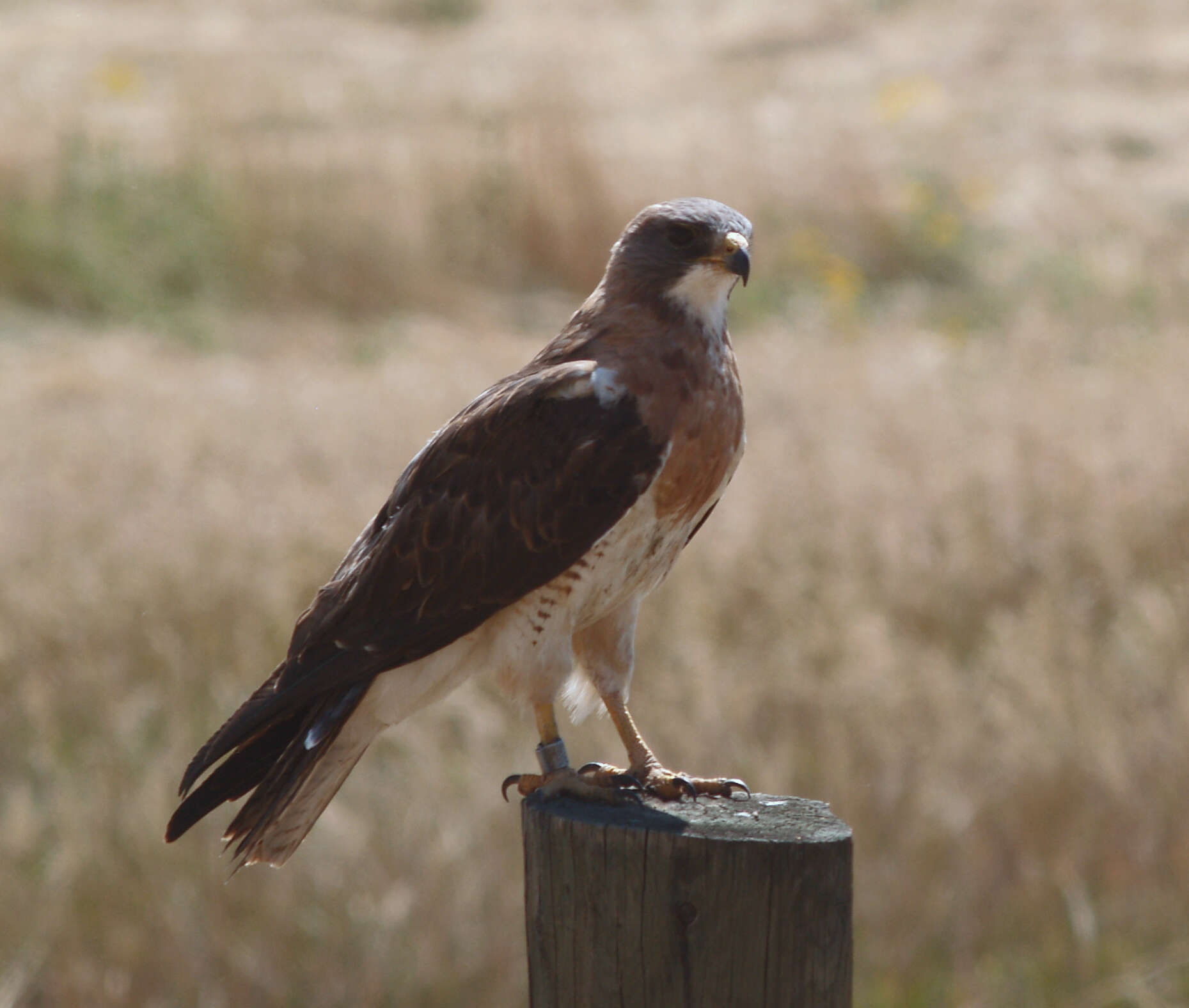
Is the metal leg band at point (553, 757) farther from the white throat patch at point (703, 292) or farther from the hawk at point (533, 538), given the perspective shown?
the white throat patch at point (703, 292)

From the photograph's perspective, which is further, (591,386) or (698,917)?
(591,386)

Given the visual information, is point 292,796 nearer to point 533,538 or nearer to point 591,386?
point 533,538

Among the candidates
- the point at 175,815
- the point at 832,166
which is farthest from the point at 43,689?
the point at 832,166

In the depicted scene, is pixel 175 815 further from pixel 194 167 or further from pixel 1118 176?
pixel 1118 176

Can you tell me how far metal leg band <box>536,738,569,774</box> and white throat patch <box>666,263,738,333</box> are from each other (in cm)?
70

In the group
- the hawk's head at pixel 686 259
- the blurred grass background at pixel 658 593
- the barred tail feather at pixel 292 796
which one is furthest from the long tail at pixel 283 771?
the blurred grass background at pixel 658 593

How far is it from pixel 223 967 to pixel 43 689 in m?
1.57

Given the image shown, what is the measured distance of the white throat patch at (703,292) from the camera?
2.31 metres

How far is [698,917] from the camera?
1941mm

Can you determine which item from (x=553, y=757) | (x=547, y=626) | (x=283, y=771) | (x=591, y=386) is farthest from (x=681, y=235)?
(x=283, y=771)

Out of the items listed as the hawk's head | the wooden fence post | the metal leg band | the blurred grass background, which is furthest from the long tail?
the blurred grass background

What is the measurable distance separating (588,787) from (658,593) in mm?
3321

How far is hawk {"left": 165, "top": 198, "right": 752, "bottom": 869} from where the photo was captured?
7.24 ft

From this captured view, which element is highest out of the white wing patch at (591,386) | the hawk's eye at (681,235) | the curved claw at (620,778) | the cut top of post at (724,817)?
the hawk's eye at (681,235)
